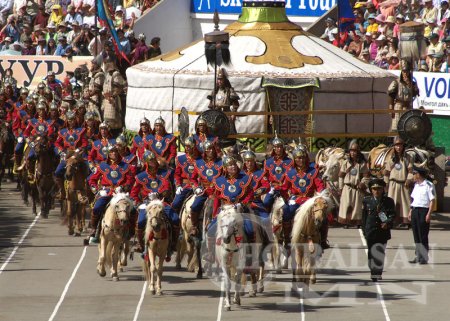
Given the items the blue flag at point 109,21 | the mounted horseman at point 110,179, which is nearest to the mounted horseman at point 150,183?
the mounted horseman at point 110,179

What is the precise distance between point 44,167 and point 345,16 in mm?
13344

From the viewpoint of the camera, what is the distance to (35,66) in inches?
1905

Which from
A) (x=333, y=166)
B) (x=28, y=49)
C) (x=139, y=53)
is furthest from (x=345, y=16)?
(x=333, y=166)

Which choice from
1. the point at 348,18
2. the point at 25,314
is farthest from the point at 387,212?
the point at 348,18

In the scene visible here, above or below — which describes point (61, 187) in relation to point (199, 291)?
above

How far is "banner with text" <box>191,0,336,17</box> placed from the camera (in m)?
48.6

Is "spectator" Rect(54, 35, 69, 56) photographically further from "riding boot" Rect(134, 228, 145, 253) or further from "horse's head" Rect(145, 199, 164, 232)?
"horse's head" Rect(145, 199, 164, 232)

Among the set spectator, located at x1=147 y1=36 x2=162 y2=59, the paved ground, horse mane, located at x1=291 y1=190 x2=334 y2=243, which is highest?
spectator, located at x1=147 y1=36 x2=162 y2=59

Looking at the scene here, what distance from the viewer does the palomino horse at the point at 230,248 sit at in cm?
2558

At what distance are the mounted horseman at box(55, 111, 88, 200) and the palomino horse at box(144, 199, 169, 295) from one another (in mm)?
7202

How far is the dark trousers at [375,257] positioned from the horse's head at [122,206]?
13.1ft

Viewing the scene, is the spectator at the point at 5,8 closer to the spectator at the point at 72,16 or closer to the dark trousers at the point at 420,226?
the spectator at the point at 72,16

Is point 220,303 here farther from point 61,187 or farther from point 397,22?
point 397,22

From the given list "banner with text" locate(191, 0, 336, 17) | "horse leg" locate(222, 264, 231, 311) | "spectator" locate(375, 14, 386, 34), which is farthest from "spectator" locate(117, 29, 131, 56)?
"horse leg" locate(222, 264, 231, 311)
